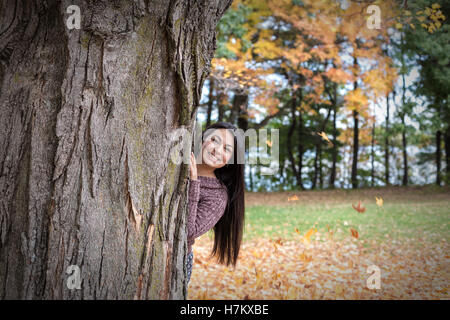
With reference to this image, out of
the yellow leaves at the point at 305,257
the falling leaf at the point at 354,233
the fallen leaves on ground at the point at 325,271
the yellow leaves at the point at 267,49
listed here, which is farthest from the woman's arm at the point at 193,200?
the yellow leaves at the point at 267,49

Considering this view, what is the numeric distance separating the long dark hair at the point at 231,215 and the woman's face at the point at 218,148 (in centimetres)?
15

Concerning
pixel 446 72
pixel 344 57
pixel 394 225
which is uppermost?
pixel 344 57

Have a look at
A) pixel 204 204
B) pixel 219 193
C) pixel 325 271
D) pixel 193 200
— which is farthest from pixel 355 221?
pixel 193 200

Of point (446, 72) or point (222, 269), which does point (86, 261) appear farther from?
point (446, 72)

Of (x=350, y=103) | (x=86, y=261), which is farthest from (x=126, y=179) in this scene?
(x=350, y=103)

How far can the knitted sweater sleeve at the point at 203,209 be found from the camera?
200 cm

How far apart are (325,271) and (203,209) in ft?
11.8

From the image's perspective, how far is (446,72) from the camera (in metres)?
10.0

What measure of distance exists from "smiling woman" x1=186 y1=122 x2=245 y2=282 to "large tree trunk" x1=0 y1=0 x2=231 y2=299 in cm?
44

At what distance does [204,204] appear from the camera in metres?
2.27

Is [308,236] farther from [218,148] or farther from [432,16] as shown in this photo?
[218,148]

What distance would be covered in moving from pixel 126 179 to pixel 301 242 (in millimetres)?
5648

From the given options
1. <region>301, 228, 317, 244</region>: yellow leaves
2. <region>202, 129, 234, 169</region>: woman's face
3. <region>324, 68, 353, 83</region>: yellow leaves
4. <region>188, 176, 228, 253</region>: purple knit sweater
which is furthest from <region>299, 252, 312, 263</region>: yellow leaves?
<region>324, 68, 353, 83</region>: yellow leaves

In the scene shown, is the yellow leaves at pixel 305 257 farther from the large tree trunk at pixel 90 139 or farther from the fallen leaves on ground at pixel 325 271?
the large tree trunk at pixel 90 139
